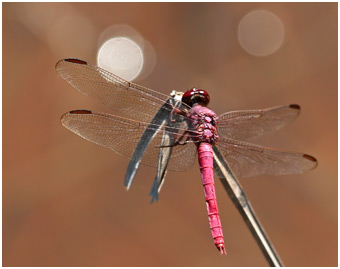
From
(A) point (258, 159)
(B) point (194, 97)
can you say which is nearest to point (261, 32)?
(A) point (258, 159)

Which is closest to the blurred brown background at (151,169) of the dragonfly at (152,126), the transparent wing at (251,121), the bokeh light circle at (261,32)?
the bokeh light circle at (261,32)

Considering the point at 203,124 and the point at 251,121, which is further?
the point at 251,121

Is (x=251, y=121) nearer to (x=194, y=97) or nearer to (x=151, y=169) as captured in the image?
(x=194, y=97)

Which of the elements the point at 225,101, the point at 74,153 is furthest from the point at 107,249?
the point at 225,101

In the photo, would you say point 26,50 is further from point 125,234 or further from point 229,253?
point 229,253

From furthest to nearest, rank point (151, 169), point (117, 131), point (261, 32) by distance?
point (261, 32) < point (151, 169) < point (117, 131)

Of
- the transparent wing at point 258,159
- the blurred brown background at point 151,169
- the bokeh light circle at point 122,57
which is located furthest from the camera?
the bokeh light circle at point 122,57

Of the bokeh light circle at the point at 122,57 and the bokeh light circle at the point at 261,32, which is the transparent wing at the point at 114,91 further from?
the bokeh light circle at the point at 261,32
